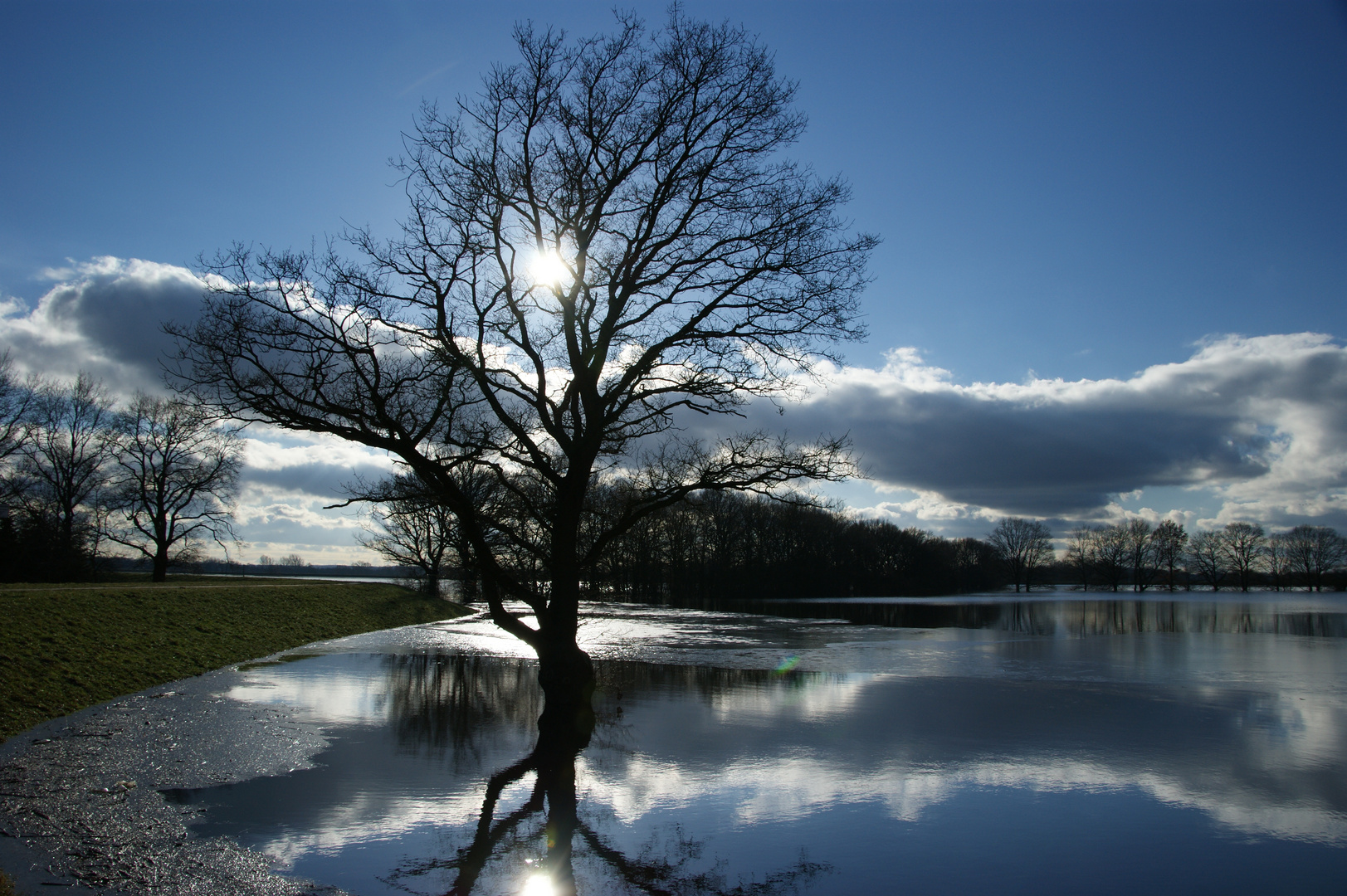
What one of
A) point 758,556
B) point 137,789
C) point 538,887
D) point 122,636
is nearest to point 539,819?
point 538,887

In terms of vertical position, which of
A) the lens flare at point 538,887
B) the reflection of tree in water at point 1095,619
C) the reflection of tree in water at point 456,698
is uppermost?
the lens flare at point 538,887

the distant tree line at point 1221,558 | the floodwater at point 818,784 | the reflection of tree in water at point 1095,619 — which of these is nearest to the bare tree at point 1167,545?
the distant tree line at point 1221,558

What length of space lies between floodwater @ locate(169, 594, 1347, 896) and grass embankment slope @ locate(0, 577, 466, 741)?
2.01 metres

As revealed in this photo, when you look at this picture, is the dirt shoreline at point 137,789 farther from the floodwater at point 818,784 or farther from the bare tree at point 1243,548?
the bare tree at point 1243,548

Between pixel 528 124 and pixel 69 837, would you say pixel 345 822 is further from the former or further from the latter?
pixel 528 124

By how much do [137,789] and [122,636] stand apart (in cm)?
983

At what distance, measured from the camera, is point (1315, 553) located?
11038 centimetres

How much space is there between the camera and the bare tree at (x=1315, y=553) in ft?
359

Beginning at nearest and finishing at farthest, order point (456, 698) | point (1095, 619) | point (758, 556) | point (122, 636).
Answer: point (456, 698)
point (122, 636)
point (1095, 619)
point (758, 556)

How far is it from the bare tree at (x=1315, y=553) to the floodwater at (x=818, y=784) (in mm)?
120779

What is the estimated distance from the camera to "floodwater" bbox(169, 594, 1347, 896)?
253 inches

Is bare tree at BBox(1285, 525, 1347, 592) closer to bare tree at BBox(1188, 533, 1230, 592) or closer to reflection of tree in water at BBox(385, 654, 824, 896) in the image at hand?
bare tree at BBox(1188, 533, 1230, 592)

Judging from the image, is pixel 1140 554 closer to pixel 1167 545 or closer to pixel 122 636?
pixel 1167 545

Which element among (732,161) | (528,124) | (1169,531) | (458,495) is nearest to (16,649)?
(458,495)
